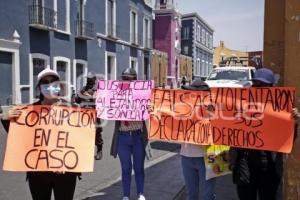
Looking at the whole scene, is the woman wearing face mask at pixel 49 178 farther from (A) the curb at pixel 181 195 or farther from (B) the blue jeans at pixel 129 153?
(A) the curb at pixel 181 195

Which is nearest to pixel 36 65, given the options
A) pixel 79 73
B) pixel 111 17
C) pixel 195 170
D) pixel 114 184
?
pixel 79 73

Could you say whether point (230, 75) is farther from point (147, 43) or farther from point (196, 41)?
point (196, 41)

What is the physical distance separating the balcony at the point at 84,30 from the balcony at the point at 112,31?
269 centimetres

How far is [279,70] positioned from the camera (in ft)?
16.6

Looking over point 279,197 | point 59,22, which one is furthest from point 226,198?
point 59,22

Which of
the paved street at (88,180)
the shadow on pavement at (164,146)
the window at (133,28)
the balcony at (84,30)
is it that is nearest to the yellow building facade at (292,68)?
the paved street at (88,180)

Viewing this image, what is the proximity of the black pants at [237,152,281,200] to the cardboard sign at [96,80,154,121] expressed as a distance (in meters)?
1.69

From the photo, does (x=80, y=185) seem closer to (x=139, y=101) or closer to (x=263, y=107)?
(x=139, y=101)

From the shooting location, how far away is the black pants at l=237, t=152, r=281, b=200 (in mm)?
3822

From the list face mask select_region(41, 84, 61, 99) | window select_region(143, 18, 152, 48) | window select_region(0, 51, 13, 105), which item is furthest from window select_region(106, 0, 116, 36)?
face mask select_region(41, 84, 61, 99)

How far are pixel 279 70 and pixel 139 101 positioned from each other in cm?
175

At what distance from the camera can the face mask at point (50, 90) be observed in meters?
3.82

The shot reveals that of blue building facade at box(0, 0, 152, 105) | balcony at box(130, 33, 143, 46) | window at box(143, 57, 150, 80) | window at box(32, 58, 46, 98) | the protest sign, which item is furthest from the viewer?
window at box(143, 57, 150, 80)

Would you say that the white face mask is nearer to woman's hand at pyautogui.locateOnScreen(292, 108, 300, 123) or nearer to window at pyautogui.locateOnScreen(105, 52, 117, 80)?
woman's hand at pyautogui.locateOnScreen(292, 108, 300, 123)
